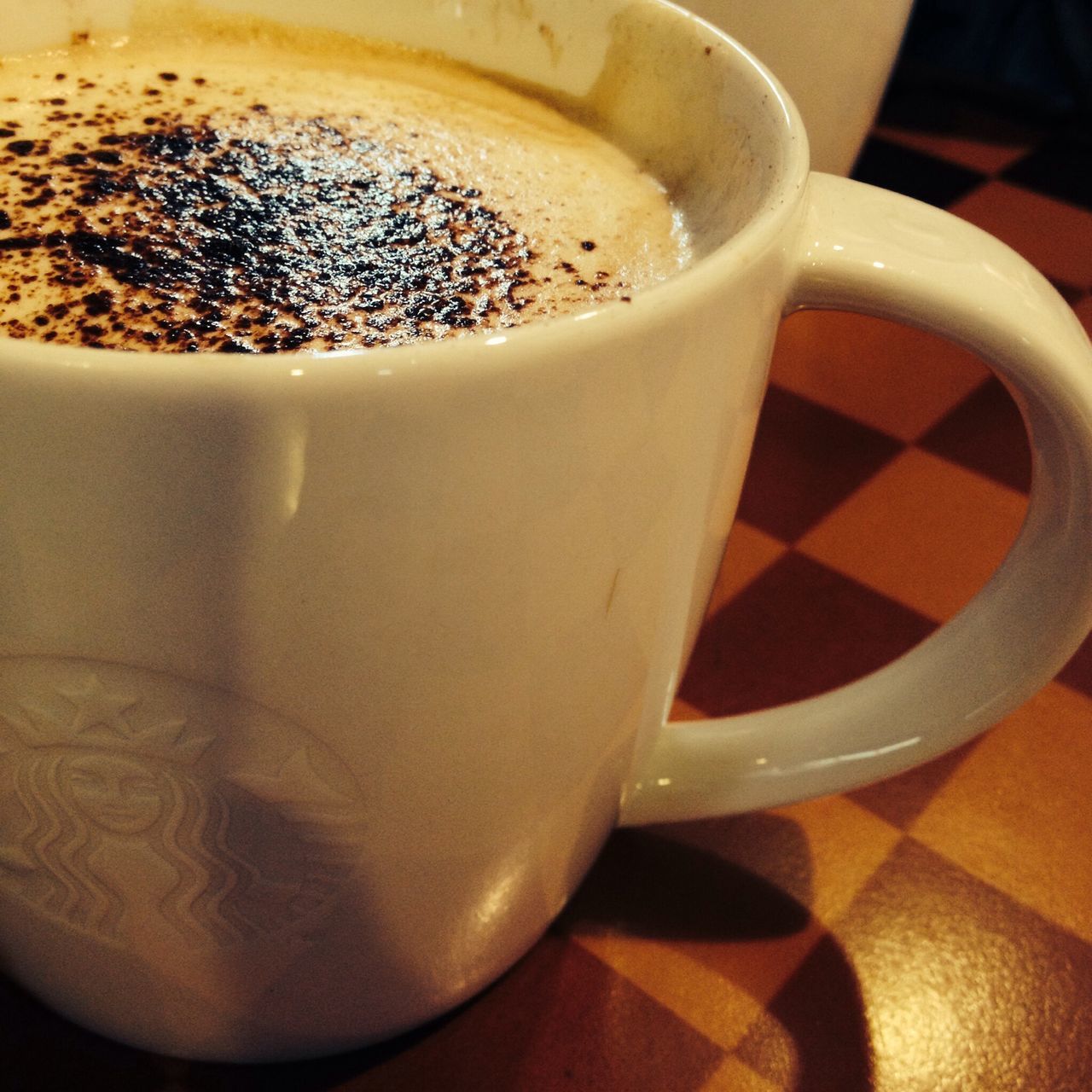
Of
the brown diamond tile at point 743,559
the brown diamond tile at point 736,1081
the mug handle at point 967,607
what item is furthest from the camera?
the brown diamond tile at point 743,559

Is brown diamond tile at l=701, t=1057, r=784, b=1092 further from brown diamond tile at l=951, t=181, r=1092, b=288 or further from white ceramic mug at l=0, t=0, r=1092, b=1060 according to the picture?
brown diamond tile at l=951, t=181, r=1092, b=288

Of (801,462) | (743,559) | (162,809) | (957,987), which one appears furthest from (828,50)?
(162,809)

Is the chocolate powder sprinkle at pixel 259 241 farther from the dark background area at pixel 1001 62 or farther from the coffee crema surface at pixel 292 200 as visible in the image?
the dark background area at pixel 1001 62

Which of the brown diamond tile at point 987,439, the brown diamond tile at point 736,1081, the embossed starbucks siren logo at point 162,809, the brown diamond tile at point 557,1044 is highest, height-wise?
the embossed starbucks siren logo at point 162,809

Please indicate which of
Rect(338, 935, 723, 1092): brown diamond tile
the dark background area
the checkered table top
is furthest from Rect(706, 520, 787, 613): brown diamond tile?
the dark background area

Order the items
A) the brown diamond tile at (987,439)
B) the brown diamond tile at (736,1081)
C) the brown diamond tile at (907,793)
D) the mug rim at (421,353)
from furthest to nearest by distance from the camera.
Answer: the brown diamond tile at (987,439) → the brown diamond tile at (907,793) → the brown diamond tile at (736,1081) → the mug rim at (421,353)

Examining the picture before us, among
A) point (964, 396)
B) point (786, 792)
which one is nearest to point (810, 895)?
point (786, 792)

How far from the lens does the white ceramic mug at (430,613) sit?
26 cm

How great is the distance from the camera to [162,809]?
33 centimetres

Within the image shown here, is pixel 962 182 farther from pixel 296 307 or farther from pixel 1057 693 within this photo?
pixel 296 307

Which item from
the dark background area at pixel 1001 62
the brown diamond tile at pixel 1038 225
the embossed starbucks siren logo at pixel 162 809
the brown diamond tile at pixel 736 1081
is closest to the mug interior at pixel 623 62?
the embossed starbucks siren logo at pixel 162 809

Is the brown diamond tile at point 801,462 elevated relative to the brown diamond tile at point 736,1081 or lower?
elevated

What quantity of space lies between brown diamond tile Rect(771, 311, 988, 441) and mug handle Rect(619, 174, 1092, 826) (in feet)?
1.42

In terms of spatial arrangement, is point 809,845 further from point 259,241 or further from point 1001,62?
point 1001,62
